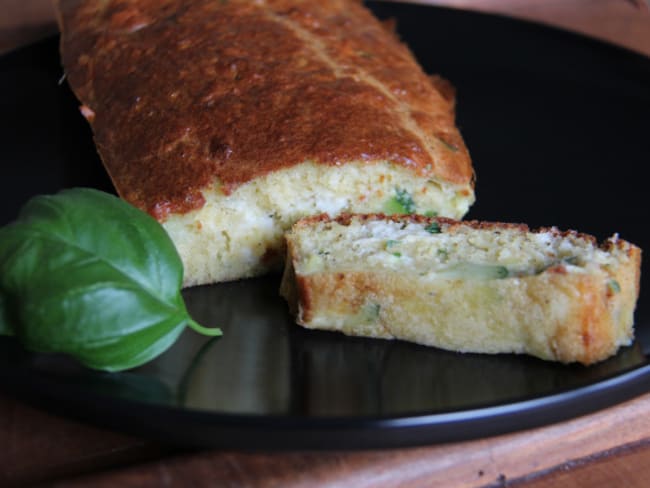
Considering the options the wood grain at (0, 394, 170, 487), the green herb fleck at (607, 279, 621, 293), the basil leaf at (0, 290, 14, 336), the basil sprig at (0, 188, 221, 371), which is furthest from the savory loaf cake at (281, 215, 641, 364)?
the basil leaf at (0, 290, 14, 336)

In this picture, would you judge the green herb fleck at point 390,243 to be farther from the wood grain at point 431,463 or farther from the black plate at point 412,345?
the wood grain at point 431,463

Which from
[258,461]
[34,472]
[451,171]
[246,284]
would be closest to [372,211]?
[451,171]

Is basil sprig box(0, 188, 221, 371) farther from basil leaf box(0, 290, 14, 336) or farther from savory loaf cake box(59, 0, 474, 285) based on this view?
savory loaf cake box(59, 0, 474, 285)

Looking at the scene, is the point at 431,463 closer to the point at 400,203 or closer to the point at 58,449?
the point at 58,449

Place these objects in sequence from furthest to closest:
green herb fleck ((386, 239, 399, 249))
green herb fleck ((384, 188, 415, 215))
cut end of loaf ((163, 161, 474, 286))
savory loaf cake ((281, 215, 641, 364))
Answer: green herb fleck ((384, 188, 415, 215))
cut end of loaf ((163, 161, 474, 286))
green herb fleck ((386, 239, 399, 249))
savory loaf cake ((281, 215, 641, 364))

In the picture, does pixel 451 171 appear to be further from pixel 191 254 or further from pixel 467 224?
pixel 191 254

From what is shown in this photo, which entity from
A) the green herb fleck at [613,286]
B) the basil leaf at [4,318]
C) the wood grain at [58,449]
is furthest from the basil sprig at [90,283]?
the green herb fleck at [613,286]

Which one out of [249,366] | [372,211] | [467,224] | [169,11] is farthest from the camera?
[169,11]
